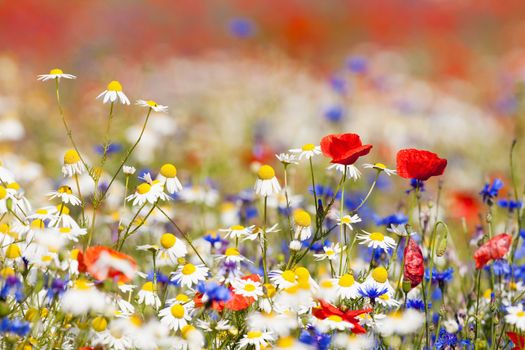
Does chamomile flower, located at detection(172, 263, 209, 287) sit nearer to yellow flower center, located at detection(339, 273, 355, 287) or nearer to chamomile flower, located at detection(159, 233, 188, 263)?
chamomile flower, located at detection(159, 233, 188, 263)

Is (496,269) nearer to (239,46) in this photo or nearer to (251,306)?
(251,306)

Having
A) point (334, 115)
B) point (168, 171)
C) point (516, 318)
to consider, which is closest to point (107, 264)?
point (168, 171)

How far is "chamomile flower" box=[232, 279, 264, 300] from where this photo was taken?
187cm

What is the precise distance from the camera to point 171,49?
11.0 metres

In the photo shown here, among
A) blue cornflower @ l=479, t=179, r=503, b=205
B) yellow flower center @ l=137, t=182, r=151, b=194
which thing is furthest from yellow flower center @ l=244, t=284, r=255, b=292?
blue cornflower @ l=479, t=179, r=503, b=205

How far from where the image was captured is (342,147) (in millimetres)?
2018

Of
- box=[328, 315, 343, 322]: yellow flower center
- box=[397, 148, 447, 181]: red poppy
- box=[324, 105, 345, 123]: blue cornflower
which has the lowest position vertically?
box=[328, 315, 343, 322]: yellow flower center

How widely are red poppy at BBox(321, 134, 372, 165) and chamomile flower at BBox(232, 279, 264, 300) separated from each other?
370 millimetres

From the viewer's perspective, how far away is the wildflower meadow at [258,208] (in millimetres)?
1809

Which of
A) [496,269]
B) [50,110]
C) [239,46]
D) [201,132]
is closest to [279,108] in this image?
[201,132]

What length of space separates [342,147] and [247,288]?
0.43 metres

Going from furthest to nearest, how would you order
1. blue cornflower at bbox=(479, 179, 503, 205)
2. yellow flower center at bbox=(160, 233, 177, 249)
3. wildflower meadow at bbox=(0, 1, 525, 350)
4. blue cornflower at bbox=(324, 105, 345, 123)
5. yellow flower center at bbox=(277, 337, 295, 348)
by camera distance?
blue cornflower at bbox=(324, 105, 345, 123), blue cornflower at bbox=(479, 179, 503, 205), yellow flower center at bbox=(160, 233, 177, 249), wildflower meadow at bbox=(0, 1, 525, 350), yellow flower center at bbox=(277, 337, 295, 348)

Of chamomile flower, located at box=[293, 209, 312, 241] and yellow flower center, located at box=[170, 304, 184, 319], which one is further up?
chamomile flower, located at box=[293, 209, 312, 241]

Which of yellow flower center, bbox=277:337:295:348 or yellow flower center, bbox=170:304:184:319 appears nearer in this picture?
yellow flower center, bbox=277:337:295:348
